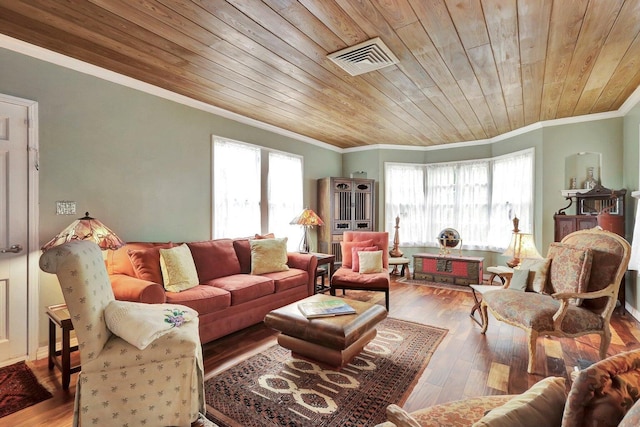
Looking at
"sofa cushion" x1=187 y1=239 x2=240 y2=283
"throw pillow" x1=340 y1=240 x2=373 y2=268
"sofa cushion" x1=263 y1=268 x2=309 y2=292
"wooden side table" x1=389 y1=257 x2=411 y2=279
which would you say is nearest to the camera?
"sofa cushion" x1=187 y1=239 x2=240 y2=283

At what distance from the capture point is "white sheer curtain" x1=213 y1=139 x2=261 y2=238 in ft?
13.5

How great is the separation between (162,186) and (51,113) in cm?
114

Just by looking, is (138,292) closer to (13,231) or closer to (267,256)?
(13,231)

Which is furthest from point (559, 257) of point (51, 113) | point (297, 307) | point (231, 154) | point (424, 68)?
point (51, 113)

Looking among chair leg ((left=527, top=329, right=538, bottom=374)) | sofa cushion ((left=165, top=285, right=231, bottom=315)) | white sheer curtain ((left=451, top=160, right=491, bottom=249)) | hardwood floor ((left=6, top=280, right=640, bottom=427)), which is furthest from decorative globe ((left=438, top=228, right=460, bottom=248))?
sofa cushion ((left=165, top=285, right=231, bottom=315))

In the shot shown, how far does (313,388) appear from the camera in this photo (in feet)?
7.05

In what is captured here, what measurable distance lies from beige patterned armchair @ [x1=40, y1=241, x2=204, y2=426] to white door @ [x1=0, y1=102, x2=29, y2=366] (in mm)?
1242

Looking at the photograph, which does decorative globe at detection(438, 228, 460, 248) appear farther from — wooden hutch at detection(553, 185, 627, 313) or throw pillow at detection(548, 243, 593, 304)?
throw pillow at detection(548, 243, 593, 304)

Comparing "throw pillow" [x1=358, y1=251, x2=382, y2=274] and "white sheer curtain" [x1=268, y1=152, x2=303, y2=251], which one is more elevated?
"white sheer curtain" [x1=268, y1=152, x2=303, y2=251]

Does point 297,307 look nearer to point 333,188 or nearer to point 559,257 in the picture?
point 559,257

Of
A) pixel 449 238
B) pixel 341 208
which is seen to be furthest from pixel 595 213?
pixel 341 208

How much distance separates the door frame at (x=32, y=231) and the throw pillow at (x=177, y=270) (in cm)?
95

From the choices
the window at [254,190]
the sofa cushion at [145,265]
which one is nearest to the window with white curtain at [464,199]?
the window at [254,190]

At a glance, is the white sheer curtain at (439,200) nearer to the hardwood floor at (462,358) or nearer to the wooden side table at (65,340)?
the hardwood floor at (462,358)
